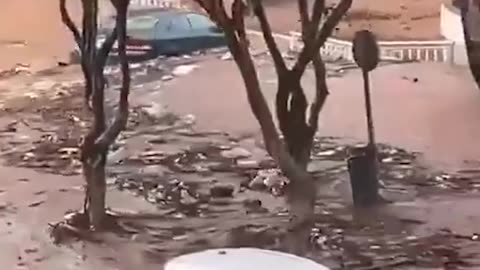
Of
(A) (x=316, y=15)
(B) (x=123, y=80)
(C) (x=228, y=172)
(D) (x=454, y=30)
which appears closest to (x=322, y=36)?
(A) (x=316, y=15)

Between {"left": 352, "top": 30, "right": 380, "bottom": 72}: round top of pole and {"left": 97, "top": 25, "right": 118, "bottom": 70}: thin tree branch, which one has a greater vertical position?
{"left": 97, "top": 25, "right": 118, "bottom": 70}: thin tree branch

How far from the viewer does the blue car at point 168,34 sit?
2.07m

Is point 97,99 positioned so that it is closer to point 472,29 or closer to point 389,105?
point 472,29

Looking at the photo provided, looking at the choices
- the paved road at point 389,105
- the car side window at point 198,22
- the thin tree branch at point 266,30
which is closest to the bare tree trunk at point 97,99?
the thin tree branch at point 266,30

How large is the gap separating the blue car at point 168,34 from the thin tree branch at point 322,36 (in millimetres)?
1008

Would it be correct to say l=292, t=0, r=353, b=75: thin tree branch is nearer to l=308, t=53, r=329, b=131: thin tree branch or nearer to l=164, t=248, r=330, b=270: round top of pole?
l=308, t=53, r=329, b=131: thin tree branch

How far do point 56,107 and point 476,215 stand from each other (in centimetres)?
82

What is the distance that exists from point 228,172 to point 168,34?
32.3 inches

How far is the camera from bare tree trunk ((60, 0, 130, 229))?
1155 millimetres

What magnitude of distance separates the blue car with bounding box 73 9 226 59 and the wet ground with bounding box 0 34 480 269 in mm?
68

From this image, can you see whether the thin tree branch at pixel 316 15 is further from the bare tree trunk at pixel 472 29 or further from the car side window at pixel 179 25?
the car side window at pixel 179 25

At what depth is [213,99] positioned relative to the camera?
5.96 feet

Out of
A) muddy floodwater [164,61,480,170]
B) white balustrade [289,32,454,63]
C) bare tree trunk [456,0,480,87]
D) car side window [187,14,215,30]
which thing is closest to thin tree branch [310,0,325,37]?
bare tree trunk [456,0,480,87]

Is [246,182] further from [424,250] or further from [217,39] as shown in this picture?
[217,39]
